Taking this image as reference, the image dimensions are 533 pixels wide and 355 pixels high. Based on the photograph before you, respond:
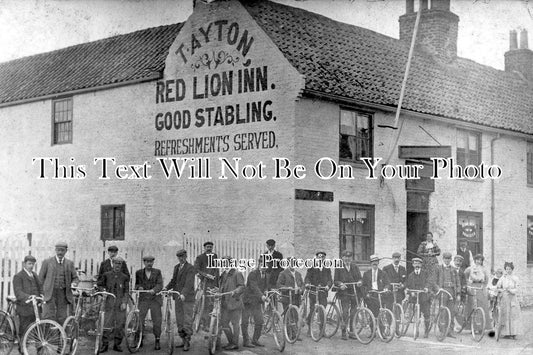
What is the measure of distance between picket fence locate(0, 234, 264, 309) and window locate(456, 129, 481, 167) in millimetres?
7528

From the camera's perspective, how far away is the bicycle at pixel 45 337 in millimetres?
10523

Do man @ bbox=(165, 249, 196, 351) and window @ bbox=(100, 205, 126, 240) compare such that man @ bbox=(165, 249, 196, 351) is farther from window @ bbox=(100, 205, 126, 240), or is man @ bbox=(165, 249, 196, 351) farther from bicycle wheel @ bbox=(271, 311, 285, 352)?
window @ bbox=(100, 205, 126, 240)

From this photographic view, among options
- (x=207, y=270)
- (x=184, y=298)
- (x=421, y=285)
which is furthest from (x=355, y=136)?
(x=184, y=298)

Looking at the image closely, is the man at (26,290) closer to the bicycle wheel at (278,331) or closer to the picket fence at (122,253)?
the picket fence at (122,253)

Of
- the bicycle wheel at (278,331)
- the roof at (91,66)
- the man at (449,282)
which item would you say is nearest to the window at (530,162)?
the man at (449,282)

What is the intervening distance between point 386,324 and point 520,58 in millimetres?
→ 16690

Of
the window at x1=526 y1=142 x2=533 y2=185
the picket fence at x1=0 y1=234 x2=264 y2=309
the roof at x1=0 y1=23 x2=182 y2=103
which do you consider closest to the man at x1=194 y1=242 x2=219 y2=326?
the picket fence at x1=0 y1=234 x2=264 y2=309

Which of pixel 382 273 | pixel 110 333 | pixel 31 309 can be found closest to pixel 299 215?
pixel 382 273

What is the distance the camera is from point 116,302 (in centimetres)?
1241

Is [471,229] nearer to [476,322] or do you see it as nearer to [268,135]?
[476,322]

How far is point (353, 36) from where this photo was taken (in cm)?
2034

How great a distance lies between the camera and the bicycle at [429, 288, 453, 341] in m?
14.4

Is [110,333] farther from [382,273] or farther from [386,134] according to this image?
[386,134]

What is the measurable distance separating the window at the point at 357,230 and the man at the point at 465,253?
345 centimetres
